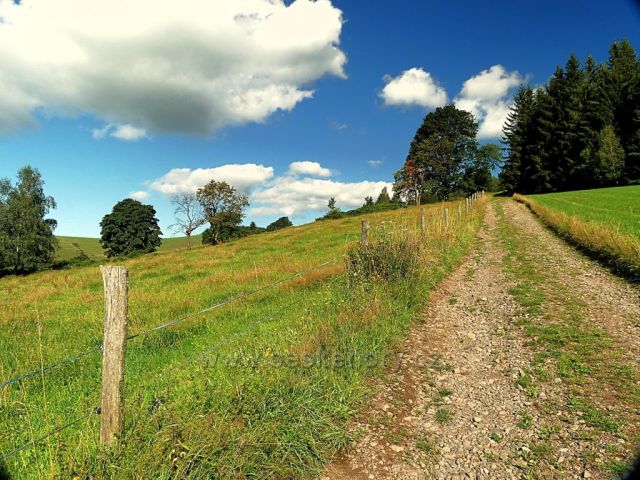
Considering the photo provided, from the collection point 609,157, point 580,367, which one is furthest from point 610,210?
point 609,157

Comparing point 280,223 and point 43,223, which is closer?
point 43,223

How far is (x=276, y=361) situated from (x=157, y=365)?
2.61m

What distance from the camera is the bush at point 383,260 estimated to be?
26.9ft

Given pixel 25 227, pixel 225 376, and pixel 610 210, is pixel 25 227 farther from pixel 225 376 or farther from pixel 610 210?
pixel 610 210

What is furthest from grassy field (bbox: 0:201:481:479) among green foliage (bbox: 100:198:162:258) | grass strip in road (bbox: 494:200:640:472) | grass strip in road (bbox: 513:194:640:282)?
green foliage (bbox: 100:198:162:258)

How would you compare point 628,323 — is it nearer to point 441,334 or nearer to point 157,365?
point 441,334

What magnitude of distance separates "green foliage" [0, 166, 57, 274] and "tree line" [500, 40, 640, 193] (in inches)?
3251

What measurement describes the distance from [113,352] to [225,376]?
1.67 meters

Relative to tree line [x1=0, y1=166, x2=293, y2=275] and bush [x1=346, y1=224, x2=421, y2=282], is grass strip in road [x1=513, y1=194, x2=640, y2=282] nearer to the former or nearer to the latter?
bush [x1=346, y1=224, x2=421, y2=282]

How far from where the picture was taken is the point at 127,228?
67.9m

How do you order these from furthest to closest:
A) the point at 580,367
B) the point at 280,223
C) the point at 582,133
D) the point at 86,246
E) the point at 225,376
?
the point at 280,223 → the point at 86,246 → the point at 582,133 → the point at 580,367 → the point at 225,376

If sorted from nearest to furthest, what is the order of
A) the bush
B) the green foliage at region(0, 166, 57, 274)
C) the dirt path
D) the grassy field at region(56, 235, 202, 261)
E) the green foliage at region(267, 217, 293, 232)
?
the dirt path < the bush < the green foliage at region(0, 166, 57, 274) < the grassy field at region(56, 235, 202, 261) < the green foliage at region(267, 217, 293, 232)

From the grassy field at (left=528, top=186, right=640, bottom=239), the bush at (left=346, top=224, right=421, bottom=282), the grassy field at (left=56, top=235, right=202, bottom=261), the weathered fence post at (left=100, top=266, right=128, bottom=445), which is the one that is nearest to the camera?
the weathered fence post at (left=100, top=266, right=128, bottom=445)

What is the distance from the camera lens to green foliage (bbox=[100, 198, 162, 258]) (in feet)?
221
